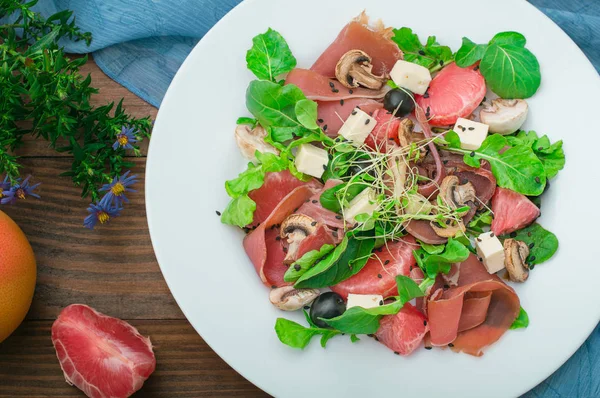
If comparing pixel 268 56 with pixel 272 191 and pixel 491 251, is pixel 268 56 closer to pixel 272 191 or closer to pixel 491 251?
pixel 272 191

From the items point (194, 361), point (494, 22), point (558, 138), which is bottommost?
point (194, 361)

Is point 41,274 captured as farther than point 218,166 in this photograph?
Yes

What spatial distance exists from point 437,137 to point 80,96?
1.24 m

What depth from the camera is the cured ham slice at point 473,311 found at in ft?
6.57

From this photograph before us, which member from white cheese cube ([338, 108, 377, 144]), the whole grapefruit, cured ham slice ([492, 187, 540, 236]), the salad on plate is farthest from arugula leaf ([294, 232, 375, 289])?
the whole grapefruit

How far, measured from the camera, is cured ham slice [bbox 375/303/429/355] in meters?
2.01

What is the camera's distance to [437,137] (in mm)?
2092

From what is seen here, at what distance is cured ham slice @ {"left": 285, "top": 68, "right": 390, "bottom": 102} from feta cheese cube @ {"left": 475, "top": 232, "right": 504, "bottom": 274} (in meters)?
0.61

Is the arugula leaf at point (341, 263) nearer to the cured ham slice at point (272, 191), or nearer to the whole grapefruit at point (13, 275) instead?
the cured ham slice at point (272, 191)

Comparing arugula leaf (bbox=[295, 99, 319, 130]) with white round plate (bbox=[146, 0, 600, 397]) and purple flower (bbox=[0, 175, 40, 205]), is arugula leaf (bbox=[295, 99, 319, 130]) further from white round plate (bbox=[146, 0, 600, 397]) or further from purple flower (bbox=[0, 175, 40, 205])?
purple flower (bbox=[0, 175, 40, 205])

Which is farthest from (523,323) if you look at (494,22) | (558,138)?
(494,22)

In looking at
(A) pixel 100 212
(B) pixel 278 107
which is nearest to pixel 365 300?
(B) pixel 278 107

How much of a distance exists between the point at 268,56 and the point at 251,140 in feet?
0.95

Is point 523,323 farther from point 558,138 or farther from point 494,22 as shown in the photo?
point 494,22
